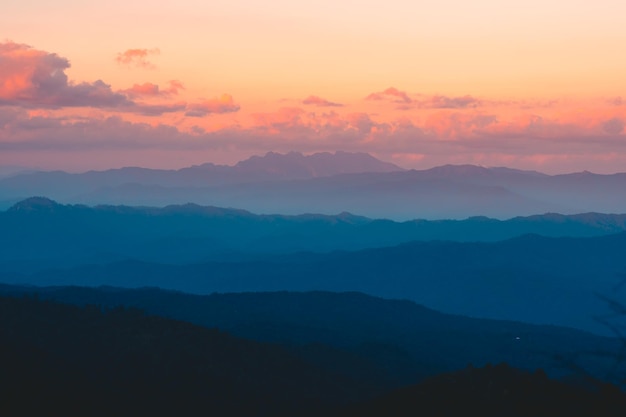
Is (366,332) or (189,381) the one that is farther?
(366,332)

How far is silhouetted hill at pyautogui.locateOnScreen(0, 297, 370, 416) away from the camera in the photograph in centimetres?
5494

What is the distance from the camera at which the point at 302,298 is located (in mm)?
133500

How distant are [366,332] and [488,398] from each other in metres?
64.4

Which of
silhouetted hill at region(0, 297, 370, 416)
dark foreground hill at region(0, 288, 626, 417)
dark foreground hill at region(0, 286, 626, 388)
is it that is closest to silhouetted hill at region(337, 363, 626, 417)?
dark foreground hill at region(0, 288, 626, 417)

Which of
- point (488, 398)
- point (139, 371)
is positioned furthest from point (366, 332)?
point (488, 398)

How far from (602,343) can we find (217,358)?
73361mm

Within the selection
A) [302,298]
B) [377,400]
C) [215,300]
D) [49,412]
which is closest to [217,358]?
[49,412]

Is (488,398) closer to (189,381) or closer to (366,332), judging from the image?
(189,381)

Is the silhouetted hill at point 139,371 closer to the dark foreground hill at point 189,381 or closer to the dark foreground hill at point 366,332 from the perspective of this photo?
→ the dark foreground hill at point 189,381

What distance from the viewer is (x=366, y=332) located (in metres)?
107

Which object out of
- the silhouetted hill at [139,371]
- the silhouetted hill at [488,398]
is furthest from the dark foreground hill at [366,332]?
the silhouetted hill at [488,398]

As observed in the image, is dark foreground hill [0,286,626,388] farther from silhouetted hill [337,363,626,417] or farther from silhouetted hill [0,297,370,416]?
silhouetted hill [337,363,626,417]

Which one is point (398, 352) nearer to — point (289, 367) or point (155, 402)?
point (289, 367)

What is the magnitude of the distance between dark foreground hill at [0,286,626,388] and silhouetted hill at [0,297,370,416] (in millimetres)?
8156
